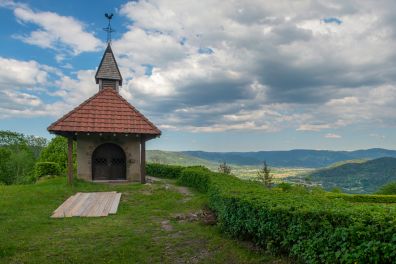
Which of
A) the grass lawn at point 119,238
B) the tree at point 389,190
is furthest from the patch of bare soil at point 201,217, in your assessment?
the tree at point 389,190

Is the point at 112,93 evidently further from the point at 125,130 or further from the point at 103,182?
the point at 103,182

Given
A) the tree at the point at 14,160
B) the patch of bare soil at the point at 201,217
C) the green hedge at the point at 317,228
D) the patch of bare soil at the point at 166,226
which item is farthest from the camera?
the tree at the point at 14,160

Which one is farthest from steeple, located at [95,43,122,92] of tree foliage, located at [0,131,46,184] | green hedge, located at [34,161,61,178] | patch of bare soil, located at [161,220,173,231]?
tree foliage, located at [0,131,46,184]

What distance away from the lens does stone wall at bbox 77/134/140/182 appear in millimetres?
19641

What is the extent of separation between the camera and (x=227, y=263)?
6.70 metres

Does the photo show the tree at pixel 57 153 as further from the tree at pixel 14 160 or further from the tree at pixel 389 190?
the tree at pixel 389 190

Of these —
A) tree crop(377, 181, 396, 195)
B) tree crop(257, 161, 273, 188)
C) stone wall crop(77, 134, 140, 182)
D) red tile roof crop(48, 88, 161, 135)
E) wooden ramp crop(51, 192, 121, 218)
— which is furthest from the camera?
tree crop(257, 161, 273, 188)

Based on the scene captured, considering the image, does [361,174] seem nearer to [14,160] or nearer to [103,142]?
[14,160]

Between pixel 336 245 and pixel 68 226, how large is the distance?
7797mm

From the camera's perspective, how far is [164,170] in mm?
31438

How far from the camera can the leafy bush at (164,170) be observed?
95.4ft

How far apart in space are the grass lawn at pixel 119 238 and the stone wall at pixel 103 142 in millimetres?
6034

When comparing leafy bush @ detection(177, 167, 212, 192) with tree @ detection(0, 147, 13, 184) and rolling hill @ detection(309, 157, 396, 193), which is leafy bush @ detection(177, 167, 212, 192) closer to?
tree @ detection(0, 147, 13, 184)

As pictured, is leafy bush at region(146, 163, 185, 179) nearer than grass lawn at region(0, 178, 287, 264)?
No
